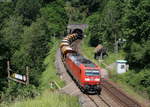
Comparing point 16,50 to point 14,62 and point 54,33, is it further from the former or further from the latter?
point 54,33

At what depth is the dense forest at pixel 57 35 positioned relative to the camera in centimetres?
3266

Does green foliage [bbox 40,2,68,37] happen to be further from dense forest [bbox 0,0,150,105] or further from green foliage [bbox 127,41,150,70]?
green foliage [bbox 127,41,150,70]

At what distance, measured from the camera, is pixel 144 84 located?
3198 centimetres

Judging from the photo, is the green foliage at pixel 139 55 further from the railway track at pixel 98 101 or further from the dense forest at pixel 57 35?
the railway track at pixel 98 101

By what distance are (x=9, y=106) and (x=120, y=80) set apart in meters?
26.9

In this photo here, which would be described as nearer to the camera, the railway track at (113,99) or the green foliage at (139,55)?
the railway track at (113,99)

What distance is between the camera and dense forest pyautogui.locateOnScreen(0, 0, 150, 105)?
32656 millimetres

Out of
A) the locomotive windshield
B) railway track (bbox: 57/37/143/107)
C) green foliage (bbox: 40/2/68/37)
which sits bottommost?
railway track (bbox: 57/37/143/107)

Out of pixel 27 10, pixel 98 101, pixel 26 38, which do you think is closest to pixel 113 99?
pixel 98 101

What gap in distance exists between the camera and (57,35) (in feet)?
320

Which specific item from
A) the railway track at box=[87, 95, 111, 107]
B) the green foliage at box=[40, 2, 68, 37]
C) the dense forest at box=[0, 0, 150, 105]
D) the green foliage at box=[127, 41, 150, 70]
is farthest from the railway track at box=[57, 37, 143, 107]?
the green foliage at box=[40, 2, 68, 37]

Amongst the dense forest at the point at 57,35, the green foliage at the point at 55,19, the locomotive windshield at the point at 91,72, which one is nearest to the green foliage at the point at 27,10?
the dense forest at the point at 57,35

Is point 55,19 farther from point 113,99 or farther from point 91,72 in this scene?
point 113,99

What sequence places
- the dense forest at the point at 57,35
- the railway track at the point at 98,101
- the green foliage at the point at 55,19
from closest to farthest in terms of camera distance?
1. the railway track at the point at 98,101
2. the dense forest at the point at 57,35
3. the green foliage at the point at 55,19
